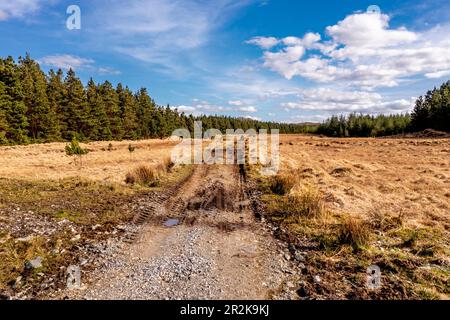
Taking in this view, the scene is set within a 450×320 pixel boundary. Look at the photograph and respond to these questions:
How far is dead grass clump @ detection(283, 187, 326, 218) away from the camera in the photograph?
1120 cm

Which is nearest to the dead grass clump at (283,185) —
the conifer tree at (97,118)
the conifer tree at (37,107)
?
the conifer tree at (37,107)

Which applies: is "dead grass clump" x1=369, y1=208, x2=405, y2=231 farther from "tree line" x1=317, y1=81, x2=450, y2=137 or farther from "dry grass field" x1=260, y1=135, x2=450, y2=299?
"tree line" x1=317, y1=81, x2=450, y2=137

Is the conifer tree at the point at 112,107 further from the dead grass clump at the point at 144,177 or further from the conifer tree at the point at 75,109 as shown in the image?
the dead grass clump at the point at 144,177

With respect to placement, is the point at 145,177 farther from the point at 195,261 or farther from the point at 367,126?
the point at 367,126

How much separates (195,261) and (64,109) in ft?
207

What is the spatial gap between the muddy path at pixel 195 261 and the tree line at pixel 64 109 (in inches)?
1425

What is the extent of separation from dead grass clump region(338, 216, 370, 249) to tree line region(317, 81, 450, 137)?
3385 inches

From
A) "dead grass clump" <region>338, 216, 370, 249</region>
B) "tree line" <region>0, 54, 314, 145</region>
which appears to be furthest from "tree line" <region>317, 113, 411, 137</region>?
"dead grass clump" <region>338, 216, 370, 249</region>

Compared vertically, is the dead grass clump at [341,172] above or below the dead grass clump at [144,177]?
below

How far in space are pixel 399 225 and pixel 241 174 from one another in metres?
12.8

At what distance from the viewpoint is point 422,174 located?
71.6 feet

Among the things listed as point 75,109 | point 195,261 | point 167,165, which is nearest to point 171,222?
point 195,261

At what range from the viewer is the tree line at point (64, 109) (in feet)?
165
